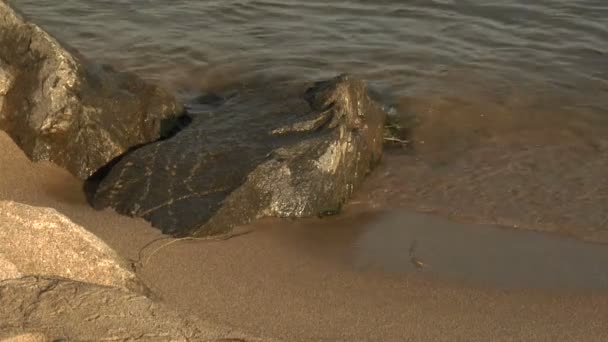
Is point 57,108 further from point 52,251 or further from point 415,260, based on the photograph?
point 415,260

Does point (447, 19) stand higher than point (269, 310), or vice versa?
point (447, 19)

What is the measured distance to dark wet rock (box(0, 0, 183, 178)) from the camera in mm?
5652

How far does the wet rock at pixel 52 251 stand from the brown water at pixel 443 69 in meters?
1.96

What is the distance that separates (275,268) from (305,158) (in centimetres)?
87

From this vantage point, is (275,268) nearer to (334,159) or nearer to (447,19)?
(334,159)

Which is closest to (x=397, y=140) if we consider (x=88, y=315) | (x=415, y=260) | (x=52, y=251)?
(x=415, y=260)

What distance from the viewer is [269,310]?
4.18m

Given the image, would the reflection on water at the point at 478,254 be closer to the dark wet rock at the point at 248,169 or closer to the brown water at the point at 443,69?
the brown water at the point at 443,69

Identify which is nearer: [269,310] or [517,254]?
[269,310]

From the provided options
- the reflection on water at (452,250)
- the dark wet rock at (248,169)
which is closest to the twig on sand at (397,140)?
the dark wet rock at (248,169)

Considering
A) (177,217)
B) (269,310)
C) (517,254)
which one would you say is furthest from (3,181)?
(517,254)

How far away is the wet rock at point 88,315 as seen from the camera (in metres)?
3.57

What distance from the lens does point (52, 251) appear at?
13.3 ft

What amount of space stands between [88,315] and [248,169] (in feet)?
5.61
